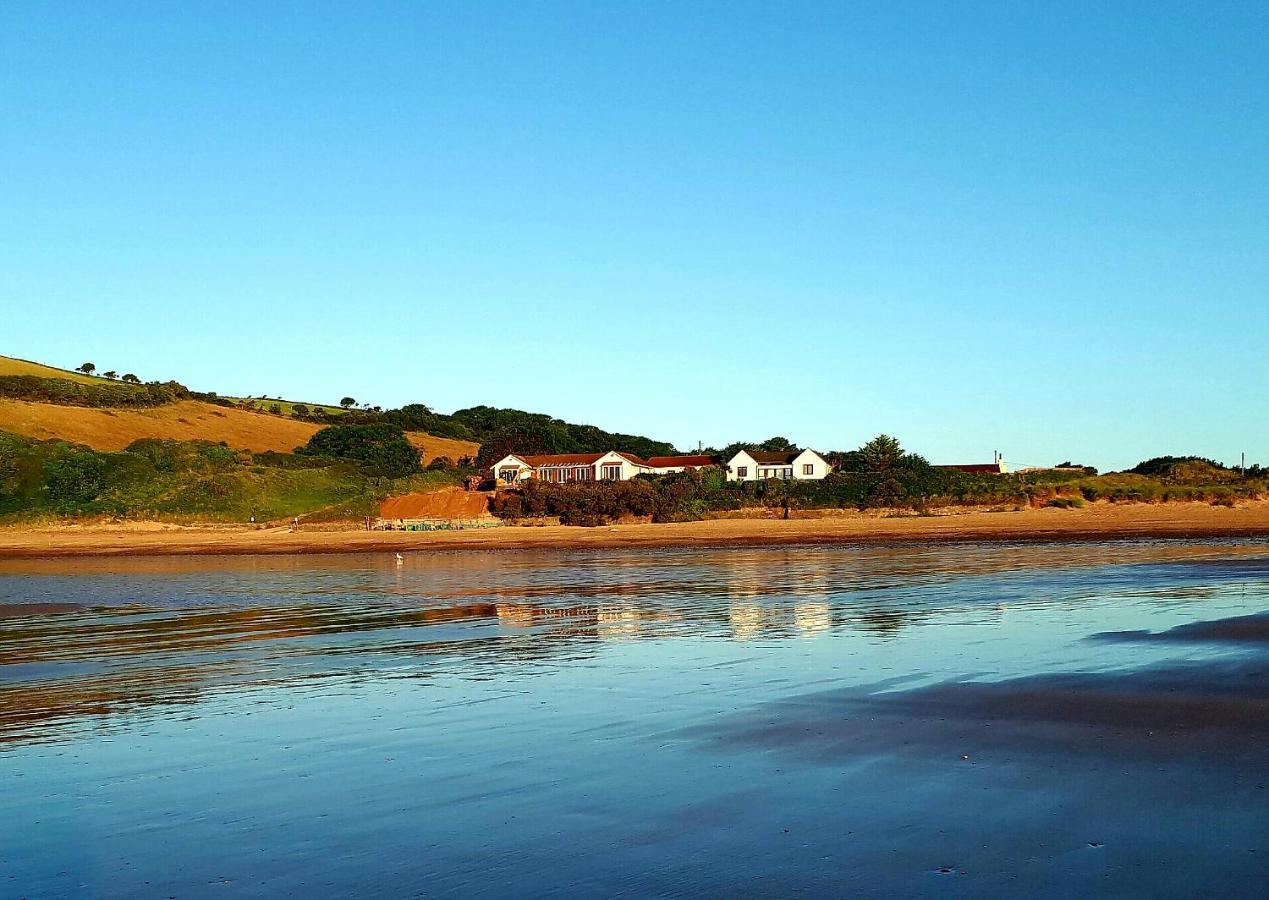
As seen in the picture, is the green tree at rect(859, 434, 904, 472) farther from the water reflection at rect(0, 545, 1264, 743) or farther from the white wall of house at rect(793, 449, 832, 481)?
the water reflection at rect(0, 545, 1264, 743)

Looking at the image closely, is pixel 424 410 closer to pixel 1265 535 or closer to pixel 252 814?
pixel 1265 535

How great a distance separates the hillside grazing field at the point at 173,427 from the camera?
98875 millimetres

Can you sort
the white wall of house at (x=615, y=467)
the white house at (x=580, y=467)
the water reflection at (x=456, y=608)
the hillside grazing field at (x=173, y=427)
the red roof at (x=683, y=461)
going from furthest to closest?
the red roof at (x=683, y=461) → the white wall of house at (x=615, y=467) → the hillside grazing field at (x=173, y=427) → the white house at (x=580, y=467) → the water reflection at (x=456, y=608)

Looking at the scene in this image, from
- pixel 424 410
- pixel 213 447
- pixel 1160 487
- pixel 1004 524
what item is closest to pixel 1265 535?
pixel 1004 524

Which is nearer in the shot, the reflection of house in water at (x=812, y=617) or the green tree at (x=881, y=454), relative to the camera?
the reflection of house in water at (x=812, y=617)

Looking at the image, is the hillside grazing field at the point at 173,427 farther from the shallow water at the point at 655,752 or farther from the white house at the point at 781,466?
the shallow water at the point at 655,752

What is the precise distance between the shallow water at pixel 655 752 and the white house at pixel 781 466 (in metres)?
73.3

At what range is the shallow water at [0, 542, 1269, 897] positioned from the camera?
814 centimetres

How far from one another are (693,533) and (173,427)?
70720mm

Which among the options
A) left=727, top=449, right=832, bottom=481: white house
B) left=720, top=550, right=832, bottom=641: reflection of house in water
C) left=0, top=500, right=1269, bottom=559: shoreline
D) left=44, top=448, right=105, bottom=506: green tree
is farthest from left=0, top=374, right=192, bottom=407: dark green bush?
left=720, top=550, right=832, bottom=641: reflection of house in water

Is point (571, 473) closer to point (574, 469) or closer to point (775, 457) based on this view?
point (574, 469)

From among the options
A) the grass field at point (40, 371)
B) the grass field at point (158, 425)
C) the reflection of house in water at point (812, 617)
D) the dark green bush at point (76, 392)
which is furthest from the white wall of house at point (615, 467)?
the reflection of house in water at point (812, 617)

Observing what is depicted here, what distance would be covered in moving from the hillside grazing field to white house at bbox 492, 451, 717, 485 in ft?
70.1

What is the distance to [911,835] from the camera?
866 cm
